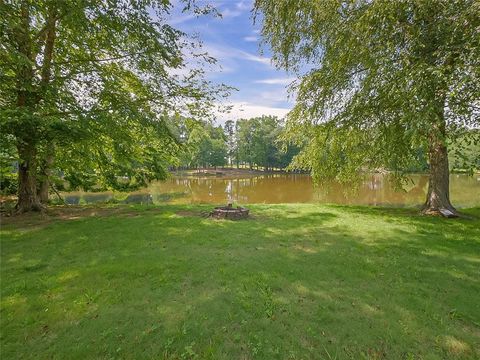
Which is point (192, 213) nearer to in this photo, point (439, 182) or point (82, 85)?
point (82, 85)

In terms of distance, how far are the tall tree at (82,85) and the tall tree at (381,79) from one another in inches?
149

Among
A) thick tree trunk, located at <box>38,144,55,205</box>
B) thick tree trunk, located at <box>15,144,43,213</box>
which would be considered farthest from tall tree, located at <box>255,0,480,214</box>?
thick tree trunk, located at <box>15,144,43,213</box>

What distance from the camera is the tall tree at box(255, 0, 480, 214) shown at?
636cm

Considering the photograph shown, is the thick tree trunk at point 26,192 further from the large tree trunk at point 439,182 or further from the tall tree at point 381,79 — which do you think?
the large tree trunk at point 439,182

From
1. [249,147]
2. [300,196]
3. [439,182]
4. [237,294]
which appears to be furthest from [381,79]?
[249,147]

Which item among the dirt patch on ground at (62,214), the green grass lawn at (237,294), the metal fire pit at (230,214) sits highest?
the metal fire pit at (230,214)

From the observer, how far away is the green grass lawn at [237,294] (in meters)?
3.20

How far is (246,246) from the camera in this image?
6340mm

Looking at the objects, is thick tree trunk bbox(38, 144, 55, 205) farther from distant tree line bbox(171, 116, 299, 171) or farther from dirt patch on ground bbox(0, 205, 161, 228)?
distant tree line bbox(171, 116, 299, 171)

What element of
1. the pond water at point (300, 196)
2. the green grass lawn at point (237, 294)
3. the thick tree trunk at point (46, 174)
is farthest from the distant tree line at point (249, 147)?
the green grass lawn at point (237, 294)

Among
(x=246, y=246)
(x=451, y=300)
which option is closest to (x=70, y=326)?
(x=246, y=246)

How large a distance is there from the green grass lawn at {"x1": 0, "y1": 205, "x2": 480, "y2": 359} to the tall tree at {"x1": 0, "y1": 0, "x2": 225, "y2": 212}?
2.54 meters

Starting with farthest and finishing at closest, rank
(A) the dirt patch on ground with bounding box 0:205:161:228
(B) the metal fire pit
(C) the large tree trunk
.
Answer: (C) the large tree trunk
(B) the metal fire pit
(A) the dirt patch on ground with bounding box 0:205:161:228

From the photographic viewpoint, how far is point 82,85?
31.1 feet
